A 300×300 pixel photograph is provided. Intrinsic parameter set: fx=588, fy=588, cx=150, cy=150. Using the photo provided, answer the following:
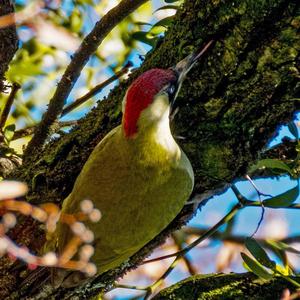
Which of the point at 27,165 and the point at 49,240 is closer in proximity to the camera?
the point at 49,240

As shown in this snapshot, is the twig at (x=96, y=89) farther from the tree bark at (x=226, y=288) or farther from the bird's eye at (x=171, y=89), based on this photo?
the tree bark at (x=226, y=288)

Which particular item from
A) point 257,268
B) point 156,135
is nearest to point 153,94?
point 156,135

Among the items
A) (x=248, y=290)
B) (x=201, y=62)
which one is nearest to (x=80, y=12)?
(x=201, y=62)

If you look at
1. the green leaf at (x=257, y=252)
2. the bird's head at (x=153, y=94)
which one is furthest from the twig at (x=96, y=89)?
the green leaf at (x=257, y=252)

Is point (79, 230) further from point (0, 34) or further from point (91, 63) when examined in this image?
point (91, 63)

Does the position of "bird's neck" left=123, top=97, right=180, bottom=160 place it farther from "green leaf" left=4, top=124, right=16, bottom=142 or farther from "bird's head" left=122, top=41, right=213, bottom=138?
"green leaf" left=4, top=124, right=16, bottom=142

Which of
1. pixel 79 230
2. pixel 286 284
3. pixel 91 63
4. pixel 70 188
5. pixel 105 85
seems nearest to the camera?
pixel 79 230

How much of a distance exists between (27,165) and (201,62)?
813 mm

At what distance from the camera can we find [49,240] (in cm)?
209

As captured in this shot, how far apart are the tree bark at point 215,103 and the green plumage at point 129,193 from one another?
0.07 meters

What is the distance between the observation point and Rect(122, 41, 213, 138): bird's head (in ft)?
6.08

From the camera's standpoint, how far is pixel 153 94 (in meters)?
2.01

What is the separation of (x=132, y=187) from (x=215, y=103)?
0.46 m

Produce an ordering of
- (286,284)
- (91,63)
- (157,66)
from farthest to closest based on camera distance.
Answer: (91,63) → (286,284) → (157,66)
